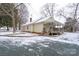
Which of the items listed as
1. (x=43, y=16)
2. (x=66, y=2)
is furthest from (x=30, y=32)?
(x=66, y=2)

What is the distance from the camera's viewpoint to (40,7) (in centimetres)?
249

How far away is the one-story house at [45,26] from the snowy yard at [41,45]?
12 cm

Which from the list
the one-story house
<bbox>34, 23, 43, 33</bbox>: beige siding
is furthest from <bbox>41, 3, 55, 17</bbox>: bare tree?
<bbox>34, 23, 43, 33</bbox>: beige siding

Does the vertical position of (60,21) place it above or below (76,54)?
above

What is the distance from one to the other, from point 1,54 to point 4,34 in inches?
13.0

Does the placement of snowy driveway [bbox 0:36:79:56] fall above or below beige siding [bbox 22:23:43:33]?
below

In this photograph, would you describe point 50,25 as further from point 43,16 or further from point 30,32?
point 30,32

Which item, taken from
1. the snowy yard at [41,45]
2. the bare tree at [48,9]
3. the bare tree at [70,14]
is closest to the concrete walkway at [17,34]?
the snowy yard at [41,45]

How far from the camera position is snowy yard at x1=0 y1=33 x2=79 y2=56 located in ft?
7.91

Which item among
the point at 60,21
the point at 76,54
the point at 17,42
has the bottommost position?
the point at 76,54

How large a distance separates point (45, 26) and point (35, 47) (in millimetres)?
381

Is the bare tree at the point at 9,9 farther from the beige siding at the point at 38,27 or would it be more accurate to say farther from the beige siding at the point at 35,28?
the beige siding at the point at 38,27

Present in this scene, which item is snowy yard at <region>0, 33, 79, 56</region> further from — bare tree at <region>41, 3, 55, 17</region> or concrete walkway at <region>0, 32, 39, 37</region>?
bare tree at <region>41, 3, 55, 17</region>

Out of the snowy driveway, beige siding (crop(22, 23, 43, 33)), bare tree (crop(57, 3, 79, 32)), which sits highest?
bare tree (crop(57, 3, 79, 32))
